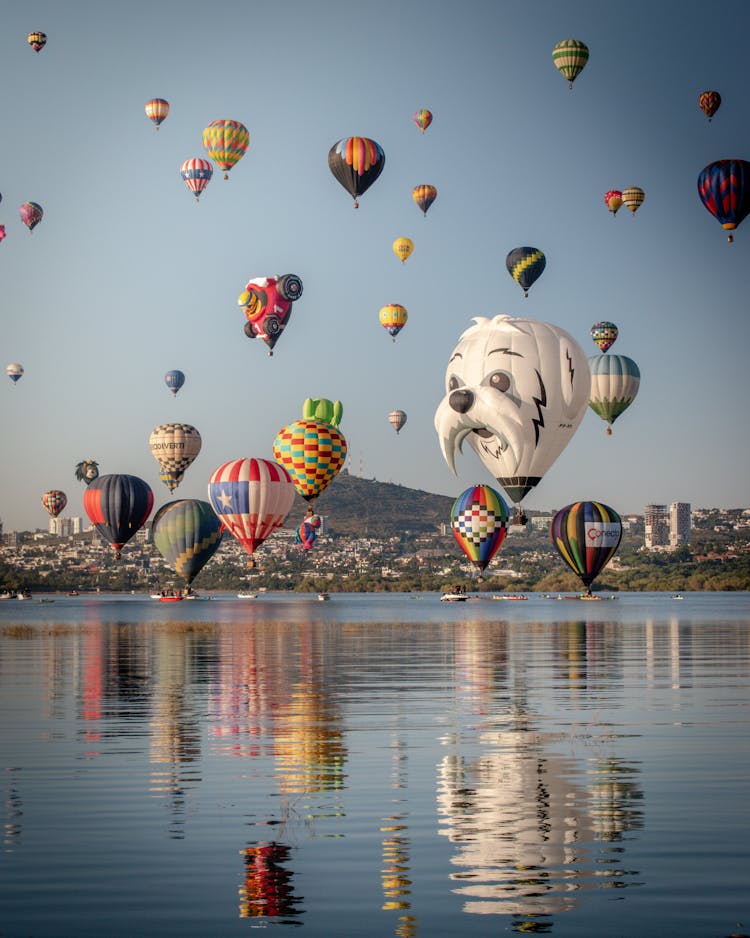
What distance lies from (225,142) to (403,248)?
15.6 meters

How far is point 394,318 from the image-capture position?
358ft

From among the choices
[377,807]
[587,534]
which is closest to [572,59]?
[587,534]

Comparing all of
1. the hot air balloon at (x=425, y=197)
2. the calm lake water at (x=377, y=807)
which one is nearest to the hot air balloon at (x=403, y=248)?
the hot air balloon at (x=425, y=197)

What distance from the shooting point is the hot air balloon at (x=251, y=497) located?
94.1 m

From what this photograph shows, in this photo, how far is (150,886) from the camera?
12867mm

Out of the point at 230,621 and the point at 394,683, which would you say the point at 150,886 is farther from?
the point at 230,621

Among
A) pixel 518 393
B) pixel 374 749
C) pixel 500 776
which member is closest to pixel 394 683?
pixel 374 749

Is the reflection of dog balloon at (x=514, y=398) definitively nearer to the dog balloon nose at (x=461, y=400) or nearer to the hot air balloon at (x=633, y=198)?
the dog balloon nose at (x=461, y=400)

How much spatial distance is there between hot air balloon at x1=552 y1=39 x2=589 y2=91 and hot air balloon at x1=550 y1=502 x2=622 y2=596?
34.5 meters

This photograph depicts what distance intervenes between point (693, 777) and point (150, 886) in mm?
8291

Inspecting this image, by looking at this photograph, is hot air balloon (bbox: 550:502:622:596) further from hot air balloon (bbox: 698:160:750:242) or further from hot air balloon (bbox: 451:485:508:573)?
hot air balloon (bbox: 698:160:750:242)

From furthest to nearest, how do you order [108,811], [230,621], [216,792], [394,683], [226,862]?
[230,621] < [394,683] < [216,792] < [108,811] < [226,862]

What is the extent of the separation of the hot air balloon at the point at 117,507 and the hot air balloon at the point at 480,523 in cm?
2306

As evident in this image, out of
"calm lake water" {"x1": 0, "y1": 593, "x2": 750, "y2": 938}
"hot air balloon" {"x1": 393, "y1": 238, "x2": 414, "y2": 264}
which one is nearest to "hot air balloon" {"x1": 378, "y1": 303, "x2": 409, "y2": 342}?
"hot air balloon" {"x1": 393, "y1": 238, "x2": 414, "y2": 264}
